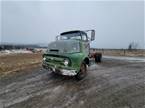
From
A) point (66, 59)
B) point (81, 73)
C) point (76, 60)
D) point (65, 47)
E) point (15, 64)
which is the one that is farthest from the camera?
point (15, 64)

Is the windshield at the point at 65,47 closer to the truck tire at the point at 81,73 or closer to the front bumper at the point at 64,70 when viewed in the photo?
the front bumper at the point at 64,70

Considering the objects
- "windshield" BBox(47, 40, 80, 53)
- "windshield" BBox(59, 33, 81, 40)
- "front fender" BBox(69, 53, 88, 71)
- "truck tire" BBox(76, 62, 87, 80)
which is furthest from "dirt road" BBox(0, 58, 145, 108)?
"windshield" BBox(59, 33, 81, 40)

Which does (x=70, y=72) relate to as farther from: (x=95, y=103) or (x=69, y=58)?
(x=95, y=103)

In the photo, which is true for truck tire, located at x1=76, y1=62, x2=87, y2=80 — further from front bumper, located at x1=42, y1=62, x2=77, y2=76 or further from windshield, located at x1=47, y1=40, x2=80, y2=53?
windshield, located at x1=47, y1=40, x2=80, y2=53

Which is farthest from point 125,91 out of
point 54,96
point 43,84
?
point 43,84

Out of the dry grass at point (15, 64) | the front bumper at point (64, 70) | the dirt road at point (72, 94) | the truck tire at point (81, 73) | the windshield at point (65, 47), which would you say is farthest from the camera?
the dry grass at point (15, 64)

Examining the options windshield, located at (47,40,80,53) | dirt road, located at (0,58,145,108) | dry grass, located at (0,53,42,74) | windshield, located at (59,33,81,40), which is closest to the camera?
dirt road, located at (0,58,145,108)

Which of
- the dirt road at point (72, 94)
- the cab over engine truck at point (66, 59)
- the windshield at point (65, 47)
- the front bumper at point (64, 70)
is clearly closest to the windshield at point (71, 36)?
the cab over engine truck at point (66, 59)

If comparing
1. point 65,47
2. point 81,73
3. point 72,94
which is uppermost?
point 65,47

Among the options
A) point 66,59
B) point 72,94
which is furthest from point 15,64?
point 72,94

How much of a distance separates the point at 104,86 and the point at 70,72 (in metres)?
1.64

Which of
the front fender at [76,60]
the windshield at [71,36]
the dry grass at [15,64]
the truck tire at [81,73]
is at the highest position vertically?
the windshield at [71,36]

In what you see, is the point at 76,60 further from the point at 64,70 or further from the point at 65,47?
the point at 65,47

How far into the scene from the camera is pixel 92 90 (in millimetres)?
5699
